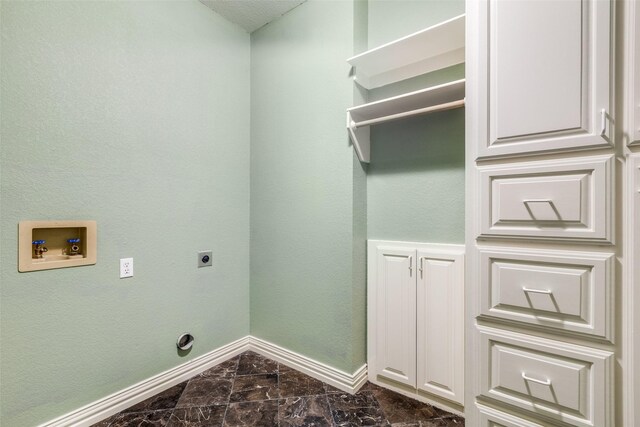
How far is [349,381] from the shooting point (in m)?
1.77

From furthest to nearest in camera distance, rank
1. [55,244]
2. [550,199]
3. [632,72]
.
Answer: [55,244], [550,199], [632,72]

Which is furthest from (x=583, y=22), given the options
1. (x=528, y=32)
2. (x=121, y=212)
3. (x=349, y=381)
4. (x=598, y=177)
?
(x=121, y=212)

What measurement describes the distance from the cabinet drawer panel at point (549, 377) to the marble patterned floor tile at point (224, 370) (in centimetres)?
157

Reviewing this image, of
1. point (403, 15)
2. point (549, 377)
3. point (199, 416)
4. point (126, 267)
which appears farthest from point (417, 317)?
point (403, 15)

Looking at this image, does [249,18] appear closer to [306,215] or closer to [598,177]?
[306,215]

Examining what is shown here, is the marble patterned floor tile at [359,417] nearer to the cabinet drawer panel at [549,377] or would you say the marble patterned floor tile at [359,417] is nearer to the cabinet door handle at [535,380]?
the cabinet drawer panel at [549,377]

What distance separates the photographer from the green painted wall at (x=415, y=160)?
5.25ft

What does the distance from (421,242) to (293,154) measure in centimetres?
104

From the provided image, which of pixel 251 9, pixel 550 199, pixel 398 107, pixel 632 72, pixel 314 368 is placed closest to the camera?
pixel 632 72

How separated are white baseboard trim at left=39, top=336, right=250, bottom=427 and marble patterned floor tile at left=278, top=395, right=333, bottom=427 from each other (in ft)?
2.21

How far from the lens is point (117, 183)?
5.27 feet

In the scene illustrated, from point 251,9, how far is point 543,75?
1.91 meters

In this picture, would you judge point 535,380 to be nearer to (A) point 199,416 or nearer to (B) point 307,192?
(B) point 307,192

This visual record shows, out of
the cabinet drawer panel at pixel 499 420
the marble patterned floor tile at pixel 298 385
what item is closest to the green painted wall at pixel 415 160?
the cabinet drawer panel at pixel 499 420
